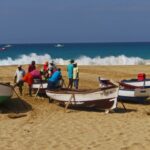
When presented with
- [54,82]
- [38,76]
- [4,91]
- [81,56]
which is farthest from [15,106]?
[81,56]

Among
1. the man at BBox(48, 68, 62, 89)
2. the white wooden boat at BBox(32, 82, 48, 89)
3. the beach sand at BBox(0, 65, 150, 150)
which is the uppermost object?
the man at BBox(48, 68, 62, 89)

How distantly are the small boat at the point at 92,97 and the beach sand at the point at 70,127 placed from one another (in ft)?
0.91

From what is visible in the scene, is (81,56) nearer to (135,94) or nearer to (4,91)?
(135,94)

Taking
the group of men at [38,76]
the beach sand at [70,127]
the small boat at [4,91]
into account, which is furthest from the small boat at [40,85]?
the small boat at [4,91]

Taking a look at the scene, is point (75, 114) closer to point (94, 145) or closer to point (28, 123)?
point (28, 123)

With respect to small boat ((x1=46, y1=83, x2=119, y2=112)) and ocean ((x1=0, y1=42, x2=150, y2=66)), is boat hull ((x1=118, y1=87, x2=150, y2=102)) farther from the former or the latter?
ocean ((x1=0, y1=42, x2=150, y2=66))

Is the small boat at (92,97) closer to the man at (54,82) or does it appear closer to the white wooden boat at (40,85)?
the man at (54,82)

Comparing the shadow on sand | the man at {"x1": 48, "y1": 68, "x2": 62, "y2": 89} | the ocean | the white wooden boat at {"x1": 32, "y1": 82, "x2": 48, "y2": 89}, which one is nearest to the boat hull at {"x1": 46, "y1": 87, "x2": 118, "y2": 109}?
the man at {"x1": 48, "y1": 68, "x2": 62, "y2": 89}

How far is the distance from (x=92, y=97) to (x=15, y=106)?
2.96m

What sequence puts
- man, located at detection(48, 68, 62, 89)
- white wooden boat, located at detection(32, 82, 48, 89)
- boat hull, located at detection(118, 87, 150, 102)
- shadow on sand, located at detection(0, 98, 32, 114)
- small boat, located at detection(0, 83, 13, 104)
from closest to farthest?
small boat, located at detection(0, 83, 13, 104) < shadow on sand, located at detection(0, 98, 32, 114) < man, located at detection(48, 68, 62, 89) < boat hull, located at detection(118, 87, 150, 102) < white wooden boat, located at detection(32, 82, 48, 89)

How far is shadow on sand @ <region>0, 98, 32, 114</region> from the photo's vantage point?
16991 millimetres

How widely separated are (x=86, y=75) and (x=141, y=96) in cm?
1208

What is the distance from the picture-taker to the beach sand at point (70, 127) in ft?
38.0

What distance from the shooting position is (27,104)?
1822 centimetres
